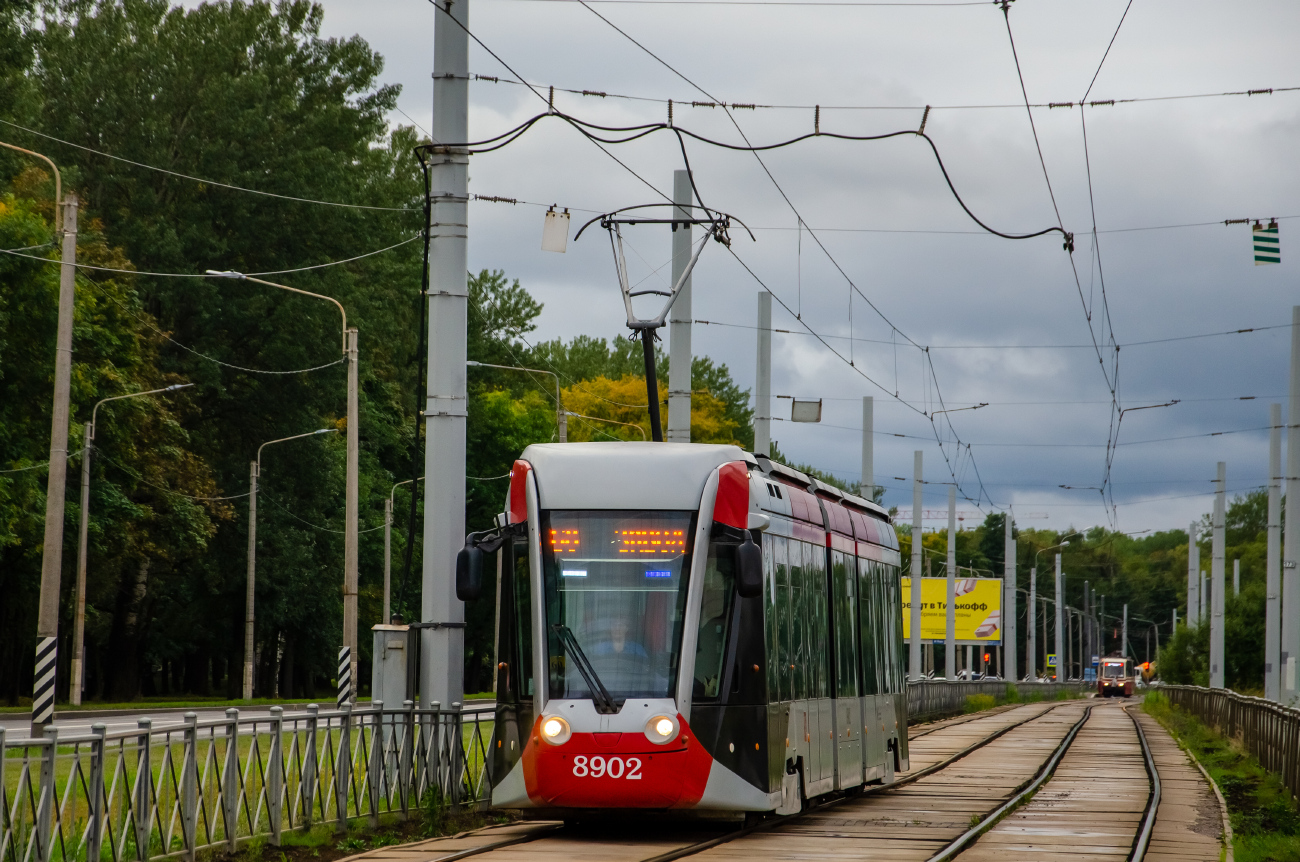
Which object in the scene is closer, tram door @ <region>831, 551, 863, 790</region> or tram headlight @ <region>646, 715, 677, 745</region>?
tram headlight @ <region>646, 715, 677, 745</region>

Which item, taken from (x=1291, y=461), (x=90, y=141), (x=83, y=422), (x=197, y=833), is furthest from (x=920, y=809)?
(x=90, y=141)

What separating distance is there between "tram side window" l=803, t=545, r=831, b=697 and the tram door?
39 cm

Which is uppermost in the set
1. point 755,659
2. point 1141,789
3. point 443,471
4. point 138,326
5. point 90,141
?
point 90,141

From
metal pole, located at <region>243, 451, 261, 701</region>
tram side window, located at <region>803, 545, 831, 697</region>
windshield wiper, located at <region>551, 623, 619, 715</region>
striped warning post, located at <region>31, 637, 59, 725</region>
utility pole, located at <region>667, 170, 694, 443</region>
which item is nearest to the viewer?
windshield wiper, located at <region>551, 623, 619, 715</region>

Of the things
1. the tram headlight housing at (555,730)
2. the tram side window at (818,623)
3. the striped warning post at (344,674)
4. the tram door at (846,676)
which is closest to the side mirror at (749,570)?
the tram headlight housing at (555,730)

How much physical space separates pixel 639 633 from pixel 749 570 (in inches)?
38.6

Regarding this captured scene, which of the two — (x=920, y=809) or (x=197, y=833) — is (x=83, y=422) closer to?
(x=920, y=809)

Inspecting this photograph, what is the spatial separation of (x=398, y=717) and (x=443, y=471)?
7.56ft

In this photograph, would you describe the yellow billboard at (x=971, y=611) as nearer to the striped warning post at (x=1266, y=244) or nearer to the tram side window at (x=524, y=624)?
the striped warning post at (x=1266, y=244)

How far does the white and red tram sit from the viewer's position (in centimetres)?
1380

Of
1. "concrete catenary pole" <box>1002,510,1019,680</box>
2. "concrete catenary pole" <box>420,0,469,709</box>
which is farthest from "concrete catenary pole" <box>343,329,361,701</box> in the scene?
"concrete catenary pole" <box>1002,510,1019,680</box>

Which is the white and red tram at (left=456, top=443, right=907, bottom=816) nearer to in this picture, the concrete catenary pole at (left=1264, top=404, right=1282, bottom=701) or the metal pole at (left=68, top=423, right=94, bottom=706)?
the concrete catenary pole at (left=1264, top=404, right=1282, bottom=701)

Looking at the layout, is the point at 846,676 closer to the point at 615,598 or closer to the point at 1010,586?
the point at 615,598

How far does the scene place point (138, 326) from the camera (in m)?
49.2
